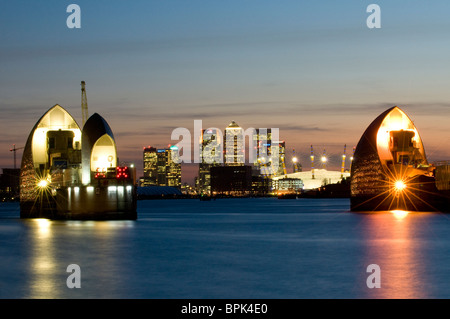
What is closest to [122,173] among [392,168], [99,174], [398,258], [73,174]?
[99,174]

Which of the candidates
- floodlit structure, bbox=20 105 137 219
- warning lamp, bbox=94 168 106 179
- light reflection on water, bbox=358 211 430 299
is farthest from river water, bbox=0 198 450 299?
warning lamp, bbox=94 168 106 179

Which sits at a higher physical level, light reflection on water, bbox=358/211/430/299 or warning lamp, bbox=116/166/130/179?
warning lamp, bbox=116/166/130/179

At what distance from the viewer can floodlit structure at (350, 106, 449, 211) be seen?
3652 inches

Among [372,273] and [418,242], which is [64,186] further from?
[372,273]

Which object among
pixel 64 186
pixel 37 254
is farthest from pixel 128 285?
pixel 64 186

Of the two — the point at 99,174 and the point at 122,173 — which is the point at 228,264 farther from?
the point at 99,174

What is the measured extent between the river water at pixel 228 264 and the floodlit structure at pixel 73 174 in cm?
1652

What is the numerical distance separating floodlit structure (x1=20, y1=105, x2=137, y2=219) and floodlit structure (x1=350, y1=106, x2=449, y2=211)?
34780 mm

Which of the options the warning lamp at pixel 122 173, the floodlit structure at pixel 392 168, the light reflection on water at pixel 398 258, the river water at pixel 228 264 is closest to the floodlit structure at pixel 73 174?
the warning lamp at pixel 122 173

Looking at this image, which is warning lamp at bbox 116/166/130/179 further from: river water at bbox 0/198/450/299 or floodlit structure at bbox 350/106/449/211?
floodlit structure at bbox 350/106/449/211

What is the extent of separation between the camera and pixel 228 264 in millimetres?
34250

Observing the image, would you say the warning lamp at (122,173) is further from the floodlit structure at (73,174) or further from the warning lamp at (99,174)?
the warning lamp at (99,174)

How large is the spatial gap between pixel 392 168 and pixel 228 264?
65175 mm

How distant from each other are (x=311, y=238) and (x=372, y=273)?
2186 cm
